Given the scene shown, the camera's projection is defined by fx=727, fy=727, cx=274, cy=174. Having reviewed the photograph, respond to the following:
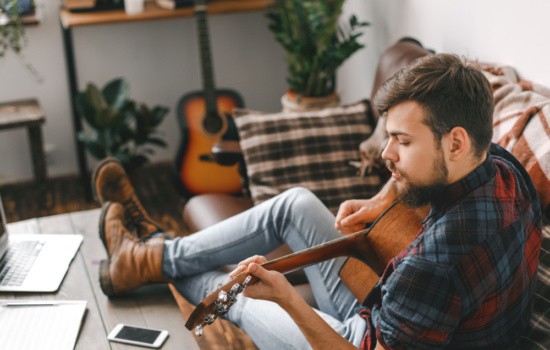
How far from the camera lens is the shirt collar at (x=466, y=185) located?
1276 millimetres

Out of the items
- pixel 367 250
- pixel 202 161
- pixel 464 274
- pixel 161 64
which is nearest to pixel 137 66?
pixel 161 64

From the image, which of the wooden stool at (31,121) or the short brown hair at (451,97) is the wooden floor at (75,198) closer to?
the wooden stool at (31,121)

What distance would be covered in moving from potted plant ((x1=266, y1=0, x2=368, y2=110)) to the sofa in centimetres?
44

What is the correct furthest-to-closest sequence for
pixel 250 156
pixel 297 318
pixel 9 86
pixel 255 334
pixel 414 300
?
pixel 9 86
pixel 250 156
pixel 255 334
pixel 297 318
pixel 414 300

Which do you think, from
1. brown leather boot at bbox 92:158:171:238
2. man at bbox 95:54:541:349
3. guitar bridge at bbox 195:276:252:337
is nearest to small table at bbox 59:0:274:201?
brown leather boot at bbox 92:158:171:238

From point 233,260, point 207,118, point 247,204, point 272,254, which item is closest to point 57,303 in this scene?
point 233,260

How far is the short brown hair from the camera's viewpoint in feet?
4.09

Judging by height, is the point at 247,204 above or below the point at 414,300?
below

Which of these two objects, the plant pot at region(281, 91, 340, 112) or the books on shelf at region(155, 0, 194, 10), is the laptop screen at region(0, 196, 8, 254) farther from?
the books on shelf at region(155, 0, 194, 10)

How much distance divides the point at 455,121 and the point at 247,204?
4.06 ft

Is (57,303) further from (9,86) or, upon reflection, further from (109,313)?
(9,86)

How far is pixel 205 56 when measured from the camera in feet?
10.4

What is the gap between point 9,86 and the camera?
3398 millimetres

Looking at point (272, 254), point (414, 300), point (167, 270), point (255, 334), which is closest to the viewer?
point (414, 300)
